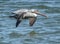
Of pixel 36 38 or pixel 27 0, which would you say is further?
pixel 27 0

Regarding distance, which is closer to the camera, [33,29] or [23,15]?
[23,15]

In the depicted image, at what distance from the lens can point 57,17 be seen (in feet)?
52.6

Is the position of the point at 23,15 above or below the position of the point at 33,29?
above

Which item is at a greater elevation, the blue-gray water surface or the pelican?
the pelican

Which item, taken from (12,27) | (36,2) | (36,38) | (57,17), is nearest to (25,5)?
(36,2)

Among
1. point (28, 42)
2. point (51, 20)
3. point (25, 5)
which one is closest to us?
point (28, 42)

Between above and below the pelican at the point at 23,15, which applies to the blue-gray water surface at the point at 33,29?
below

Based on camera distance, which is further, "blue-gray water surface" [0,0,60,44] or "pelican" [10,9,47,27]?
"blue-gray water surface" [0,0,60,44]

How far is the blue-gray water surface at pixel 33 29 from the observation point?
1303cm

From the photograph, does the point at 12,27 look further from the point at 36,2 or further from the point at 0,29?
the point at 36,2

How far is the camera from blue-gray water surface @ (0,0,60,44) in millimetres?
13034

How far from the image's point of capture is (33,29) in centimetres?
1443

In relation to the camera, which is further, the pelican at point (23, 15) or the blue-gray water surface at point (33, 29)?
the blue-gray water surface at point (33, 29)

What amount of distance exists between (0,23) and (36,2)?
4.32m
